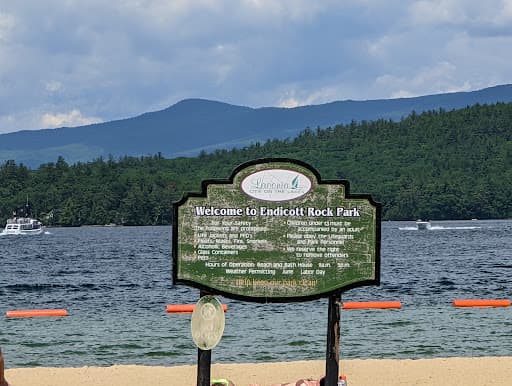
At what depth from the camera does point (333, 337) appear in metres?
11.2

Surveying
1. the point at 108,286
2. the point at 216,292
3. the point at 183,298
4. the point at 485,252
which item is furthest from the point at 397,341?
the point at 485,252

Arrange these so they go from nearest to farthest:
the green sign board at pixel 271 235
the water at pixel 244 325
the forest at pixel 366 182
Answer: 1. the green sign board at pixel 271 235
2. the water at pixel 244 325
3. the forest at pixel 366 182

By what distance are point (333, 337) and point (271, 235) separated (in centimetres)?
126

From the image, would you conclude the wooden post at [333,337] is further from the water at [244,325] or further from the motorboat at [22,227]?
the motorboat at [22,227]

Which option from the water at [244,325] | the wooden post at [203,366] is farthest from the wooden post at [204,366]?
the water at [244,325]

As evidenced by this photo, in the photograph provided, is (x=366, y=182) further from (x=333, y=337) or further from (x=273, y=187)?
(x=273, y=187)

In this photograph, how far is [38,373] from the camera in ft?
54.2

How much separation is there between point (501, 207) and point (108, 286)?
141127 millimetres

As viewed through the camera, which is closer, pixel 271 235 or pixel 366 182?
pixel 271 235

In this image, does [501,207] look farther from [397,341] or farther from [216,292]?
[216,292]

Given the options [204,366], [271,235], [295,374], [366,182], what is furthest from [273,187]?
[366,182]

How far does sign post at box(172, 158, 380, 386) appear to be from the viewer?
35.8 ft

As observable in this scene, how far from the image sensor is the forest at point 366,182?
17700 centimetres

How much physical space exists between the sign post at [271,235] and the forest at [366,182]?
155 m
